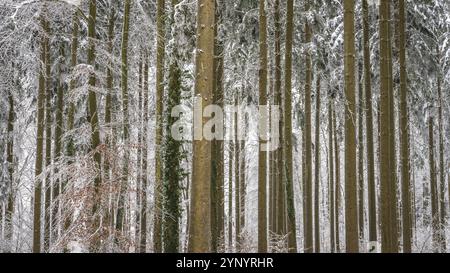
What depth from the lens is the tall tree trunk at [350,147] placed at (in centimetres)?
926

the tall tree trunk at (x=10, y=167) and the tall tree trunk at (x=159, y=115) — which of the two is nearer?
the tall tree trunk at (x=159, y=115)

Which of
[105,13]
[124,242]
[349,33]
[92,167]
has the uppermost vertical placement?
[105,13]

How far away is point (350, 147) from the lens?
935cm

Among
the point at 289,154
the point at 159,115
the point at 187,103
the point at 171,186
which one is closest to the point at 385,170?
the point at 289,154

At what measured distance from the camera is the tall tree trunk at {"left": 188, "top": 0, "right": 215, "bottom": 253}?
767 centimetres

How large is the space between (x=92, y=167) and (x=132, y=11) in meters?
7.79

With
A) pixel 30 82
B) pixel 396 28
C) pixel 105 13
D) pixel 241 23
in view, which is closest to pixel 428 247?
pixel 396 28

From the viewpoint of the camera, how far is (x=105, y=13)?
18.8 m

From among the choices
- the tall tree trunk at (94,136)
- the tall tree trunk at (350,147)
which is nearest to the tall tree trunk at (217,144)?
the tall tree trunk at (94,136)

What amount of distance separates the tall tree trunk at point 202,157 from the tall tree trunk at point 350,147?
2665mm

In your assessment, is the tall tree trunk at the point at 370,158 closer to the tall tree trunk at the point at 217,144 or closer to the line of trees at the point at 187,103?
the line of trees at the point at 187,103

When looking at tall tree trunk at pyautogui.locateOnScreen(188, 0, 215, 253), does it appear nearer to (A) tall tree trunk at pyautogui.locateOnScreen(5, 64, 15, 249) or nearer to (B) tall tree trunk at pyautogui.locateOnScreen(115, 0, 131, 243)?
(B) tall tree trunk at pyautogui.locateOnScreen(115, 0, 131, 243)

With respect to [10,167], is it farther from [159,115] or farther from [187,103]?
[159,115]
